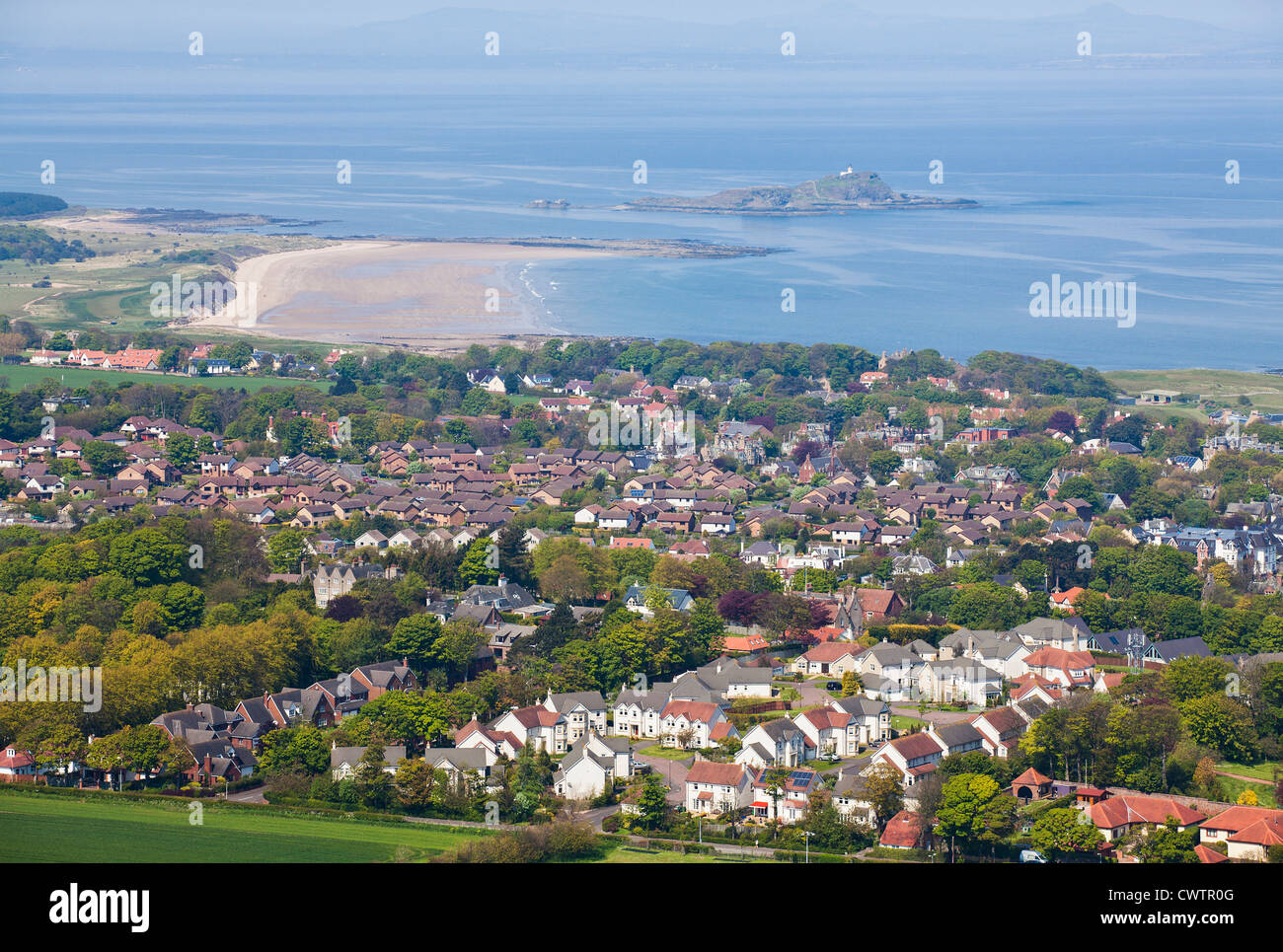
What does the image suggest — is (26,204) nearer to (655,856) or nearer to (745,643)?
(745,643)

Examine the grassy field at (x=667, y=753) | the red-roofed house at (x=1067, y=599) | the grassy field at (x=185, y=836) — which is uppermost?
the red-roofed house at (x=1067, y=599)

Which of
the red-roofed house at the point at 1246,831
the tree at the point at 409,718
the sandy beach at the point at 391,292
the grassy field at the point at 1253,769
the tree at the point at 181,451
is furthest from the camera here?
the sandy beach at the point at 391,292

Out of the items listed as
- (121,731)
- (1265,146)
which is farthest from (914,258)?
(1265,146)

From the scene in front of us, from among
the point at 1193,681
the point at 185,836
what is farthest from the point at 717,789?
the point at 1193,681

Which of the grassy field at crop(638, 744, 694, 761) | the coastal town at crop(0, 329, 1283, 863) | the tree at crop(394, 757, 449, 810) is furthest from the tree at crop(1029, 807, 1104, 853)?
the tree at crop(394, 757, 449, 810)

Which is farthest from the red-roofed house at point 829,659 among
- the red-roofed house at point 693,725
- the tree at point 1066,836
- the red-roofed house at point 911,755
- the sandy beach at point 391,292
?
the sandy beach at point 391,292

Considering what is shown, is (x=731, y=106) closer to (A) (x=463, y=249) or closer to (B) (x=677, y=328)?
(A) (x=463, y=249)

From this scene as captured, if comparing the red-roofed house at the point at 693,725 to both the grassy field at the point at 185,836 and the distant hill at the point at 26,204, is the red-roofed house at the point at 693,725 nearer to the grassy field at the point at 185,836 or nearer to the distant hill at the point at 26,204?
the grassy field at the point at 185,836

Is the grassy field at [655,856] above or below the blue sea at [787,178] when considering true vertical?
below

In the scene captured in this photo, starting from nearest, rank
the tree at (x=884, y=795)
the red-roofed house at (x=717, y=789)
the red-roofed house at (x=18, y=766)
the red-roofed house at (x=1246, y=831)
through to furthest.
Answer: the red-roofed house at (x=1246, y=831)
the tree at (x=884, y=795)
the red-roofed house at (x=717, y=789)
the red-roofed house at (x=18, y=766)

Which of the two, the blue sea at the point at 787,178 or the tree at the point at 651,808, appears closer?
the tree at the point at 651,808
